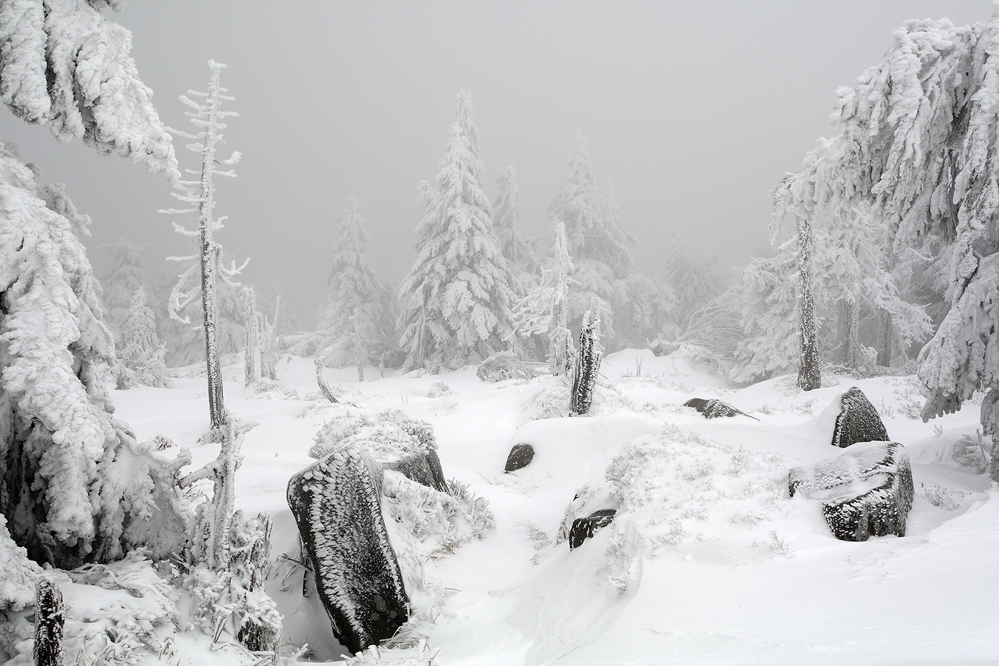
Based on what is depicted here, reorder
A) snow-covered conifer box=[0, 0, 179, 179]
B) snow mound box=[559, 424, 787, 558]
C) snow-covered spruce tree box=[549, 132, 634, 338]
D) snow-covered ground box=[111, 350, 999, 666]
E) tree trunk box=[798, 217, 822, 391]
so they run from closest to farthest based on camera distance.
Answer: snow-covered ground box=[111, 350, 999, 666]
snow-covered conifer box=[0, 0, 179, 179]
snow mound box=[559, 424, 787, 558]
tree trunk box=[798, 217, 822, 391]
snow-covered spruce tree box=[549, 132, 634, 338]

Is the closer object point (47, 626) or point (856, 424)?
→ point (47, 626)

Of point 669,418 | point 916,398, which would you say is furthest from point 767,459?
point 916,398

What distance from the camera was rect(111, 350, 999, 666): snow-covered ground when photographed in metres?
2.49

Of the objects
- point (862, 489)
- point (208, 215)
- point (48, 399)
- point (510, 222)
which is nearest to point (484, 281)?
point (510, 222)

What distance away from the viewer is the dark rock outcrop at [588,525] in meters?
5.20

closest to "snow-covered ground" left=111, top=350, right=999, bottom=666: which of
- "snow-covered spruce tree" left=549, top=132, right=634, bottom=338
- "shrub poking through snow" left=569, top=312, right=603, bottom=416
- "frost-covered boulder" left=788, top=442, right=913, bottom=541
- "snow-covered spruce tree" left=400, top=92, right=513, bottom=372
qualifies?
"frost-covered boulder" left=788, top=442, right=913, bottom=541

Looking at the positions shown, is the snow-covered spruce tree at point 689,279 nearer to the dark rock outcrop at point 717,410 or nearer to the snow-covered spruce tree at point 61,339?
the dark rock outcrop at point 717,410

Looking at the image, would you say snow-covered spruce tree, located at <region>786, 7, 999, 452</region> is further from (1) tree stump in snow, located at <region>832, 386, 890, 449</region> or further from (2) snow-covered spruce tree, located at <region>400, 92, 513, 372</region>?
(2) snow-covered spruce tree, located at <region>400, 92, 513, 372</region>

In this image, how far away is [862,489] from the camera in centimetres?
445

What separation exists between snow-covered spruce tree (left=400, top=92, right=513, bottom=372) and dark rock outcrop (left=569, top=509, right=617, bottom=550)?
772 inches

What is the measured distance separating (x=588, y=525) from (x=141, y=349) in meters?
28.6

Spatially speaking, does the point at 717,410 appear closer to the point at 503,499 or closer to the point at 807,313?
the point at 503,499

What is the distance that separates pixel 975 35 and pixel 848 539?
235 inches

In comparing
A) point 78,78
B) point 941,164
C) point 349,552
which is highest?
point 941,164
